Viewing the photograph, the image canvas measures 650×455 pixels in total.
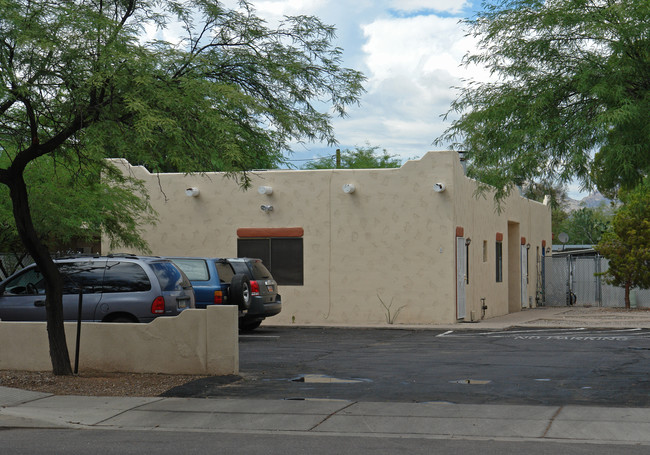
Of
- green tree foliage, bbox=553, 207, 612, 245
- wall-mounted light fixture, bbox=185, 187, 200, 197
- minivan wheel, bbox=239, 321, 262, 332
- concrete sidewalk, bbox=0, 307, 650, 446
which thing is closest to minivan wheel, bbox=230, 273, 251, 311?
minivan wheel, bbox=239, 321, 262, 332

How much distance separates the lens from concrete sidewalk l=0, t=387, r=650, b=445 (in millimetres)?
9484

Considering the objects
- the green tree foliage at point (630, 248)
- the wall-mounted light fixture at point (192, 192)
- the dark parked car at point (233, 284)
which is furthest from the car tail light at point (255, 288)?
the green tree foliage at point (630, 248)

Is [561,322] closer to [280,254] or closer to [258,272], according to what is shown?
[280,254]

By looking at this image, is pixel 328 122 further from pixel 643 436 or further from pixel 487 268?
pixel 487 268

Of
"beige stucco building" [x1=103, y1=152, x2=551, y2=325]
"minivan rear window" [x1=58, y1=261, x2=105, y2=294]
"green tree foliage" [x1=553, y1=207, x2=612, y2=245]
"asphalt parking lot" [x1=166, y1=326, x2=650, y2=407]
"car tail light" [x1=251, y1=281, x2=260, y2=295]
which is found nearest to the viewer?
"asphalt parking lot" [x1=166, y1=326, x2=650, y2=407]

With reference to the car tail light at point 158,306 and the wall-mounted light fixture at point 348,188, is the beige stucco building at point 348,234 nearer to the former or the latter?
the wall-mounted light fixture at point 348,188

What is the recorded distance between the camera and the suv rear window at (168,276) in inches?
636

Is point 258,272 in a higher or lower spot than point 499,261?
lower

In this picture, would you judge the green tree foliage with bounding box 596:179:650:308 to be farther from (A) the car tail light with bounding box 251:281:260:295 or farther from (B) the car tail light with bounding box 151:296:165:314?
(B) the car tail light with bounding box 151:296:165:314

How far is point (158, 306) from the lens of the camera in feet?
52.0

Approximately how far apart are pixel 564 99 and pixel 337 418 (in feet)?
19.7

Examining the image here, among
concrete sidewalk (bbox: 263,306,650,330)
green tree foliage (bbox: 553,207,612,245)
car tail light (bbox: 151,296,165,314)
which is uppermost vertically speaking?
green tree foliage (bbox: 553,207,612,245)

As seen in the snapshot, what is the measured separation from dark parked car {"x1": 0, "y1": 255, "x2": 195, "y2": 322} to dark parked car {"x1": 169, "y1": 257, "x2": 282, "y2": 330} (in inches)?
140

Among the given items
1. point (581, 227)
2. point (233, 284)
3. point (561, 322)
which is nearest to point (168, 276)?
point (233, 284)
